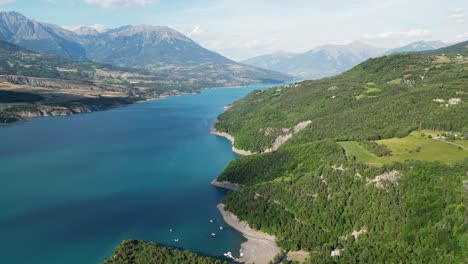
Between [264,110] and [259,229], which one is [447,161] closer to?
[259,229]

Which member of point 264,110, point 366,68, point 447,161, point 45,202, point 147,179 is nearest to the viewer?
point 447,161

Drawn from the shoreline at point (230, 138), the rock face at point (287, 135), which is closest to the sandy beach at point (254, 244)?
the rock face at point (287, 135)

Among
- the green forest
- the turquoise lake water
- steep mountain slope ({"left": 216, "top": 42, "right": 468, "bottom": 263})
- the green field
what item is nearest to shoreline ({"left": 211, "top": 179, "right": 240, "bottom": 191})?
steep mountain slope ({"left": 216, "top": 42, "right": 468, "bottom": 263})

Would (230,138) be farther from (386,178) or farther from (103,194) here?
(386,178)

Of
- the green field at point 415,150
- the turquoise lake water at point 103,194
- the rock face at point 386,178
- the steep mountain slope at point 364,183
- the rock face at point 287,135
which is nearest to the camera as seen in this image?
the steep mountain slope at point 364,183

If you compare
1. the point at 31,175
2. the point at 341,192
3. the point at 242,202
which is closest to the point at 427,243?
the point at 341,192

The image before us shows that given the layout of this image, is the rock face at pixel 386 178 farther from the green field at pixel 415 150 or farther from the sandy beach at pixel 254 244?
the sandy beach at pixel 254 244

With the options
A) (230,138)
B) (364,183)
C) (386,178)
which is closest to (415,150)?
(386,178)
